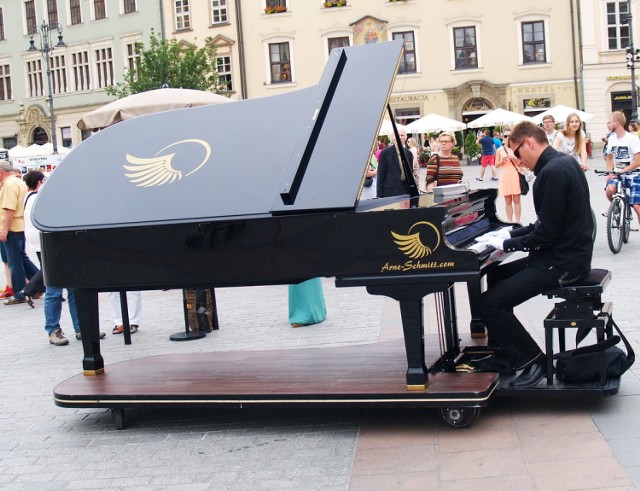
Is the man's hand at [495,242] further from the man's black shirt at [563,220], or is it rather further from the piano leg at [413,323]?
the piano leg at [413,323]

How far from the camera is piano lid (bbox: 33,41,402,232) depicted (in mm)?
5520

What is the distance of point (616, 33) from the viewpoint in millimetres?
44906

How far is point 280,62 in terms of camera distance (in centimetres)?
4859

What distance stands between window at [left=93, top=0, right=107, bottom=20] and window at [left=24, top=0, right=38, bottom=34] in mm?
4783

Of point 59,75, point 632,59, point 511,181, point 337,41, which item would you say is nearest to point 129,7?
point 59,75

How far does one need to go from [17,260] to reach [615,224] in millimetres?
7895

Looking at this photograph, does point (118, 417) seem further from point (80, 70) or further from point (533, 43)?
point (80, 70)

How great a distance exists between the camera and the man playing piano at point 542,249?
556 centimetres

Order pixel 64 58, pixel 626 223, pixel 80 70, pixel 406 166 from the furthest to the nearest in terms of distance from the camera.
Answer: pixel 64 58, pixel 80 70, pixel 626 223, pixel 406 166

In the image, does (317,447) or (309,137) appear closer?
(317,447)

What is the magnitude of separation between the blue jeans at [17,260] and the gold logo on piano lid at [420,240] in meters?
8.54

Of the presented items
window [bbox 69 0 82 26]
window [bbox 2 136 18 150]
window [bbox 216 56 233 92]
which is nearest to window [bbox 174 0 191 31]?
window [bbox 216 56 233 92]

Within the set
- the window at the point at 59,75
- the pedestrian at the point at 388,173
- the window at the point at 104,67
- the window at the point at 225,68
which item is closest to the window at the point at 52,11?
the window at the point at 59,75

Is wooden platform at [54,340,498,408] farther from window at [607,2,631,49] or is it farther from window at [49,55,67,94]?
window at [49,55,67,94]
